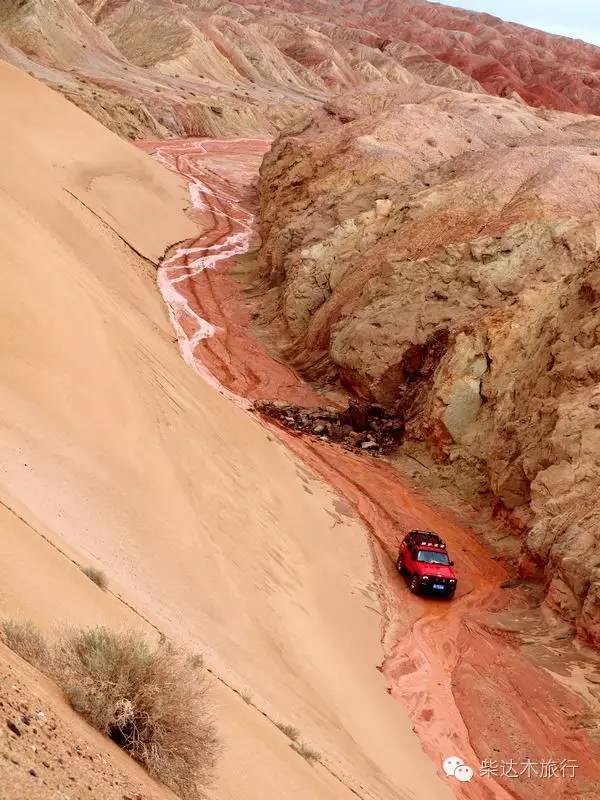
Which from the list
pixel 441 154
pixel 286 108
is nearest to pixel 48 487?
pixel 441 154

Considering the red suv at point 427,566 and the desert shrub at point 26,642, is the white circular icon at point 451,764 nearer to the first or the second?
the red suv at point 427,566

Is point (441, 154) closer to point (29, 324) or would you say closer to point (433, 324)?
point (433, 324)

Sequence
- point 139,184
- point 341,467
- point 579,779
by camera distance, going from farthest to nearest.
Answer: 1. point 139,184
2. point 341,467
3. point 579,779

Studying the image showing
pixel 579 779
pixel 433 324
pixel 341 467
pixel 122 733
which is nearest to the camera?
pixel 122 733

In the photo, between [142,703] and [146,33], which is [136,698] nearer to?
[142,703]

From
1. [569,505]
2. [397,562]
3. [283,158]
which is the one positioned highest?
[283,158]

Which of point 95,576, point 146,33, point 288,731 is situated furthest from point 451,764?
point 146,33

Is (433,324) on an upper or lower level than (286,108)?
lower
